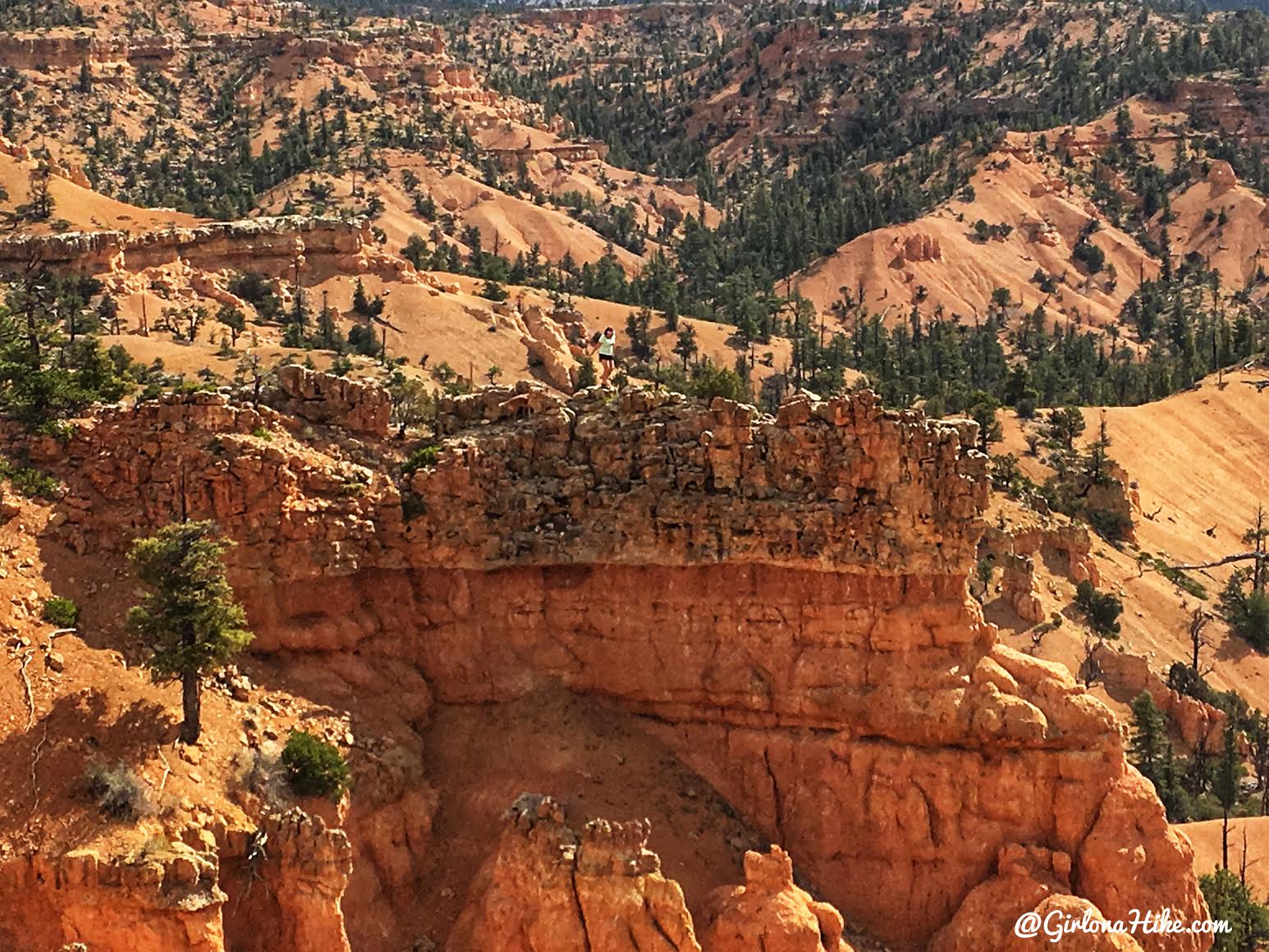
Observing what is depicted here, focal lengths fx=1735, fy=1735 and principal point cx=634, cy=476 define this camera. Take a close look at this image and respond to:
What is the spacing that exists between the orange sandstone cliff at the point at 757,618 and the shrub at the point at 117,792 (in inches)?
241

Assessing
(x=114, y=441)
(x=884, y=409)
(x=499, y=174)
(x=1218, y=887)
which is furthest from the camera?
(x=499, y=174)

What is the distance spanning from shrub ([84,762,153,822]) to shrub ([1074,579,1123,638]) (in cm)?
6268

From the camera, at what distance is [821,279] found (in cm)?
18400

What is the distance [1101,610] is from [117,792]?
6416 cm

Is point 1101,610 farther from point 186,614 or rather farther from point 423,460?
point 186,614

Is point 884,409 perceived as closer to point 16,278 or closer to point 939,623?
point 939,623

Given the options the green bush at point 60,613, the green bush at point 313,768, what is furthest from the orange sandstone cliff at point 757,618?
the green bush at point 60,613

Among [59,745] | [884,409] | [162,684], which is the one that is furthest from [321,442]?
[884,409]

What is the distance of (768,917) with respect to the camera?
34.1 meters

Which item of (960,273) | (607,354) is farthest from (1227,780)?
(960,273)

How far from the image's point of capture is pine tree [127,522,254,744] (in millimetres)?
32656

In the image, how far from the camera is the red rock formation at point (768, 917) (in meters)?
34.0

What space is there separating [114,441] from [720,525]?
13.1 m

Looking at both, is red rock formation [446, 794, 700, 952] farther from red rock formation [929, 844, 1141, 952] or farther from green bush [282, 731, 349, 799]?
red rock formation [929, 844, 1141, 952]
